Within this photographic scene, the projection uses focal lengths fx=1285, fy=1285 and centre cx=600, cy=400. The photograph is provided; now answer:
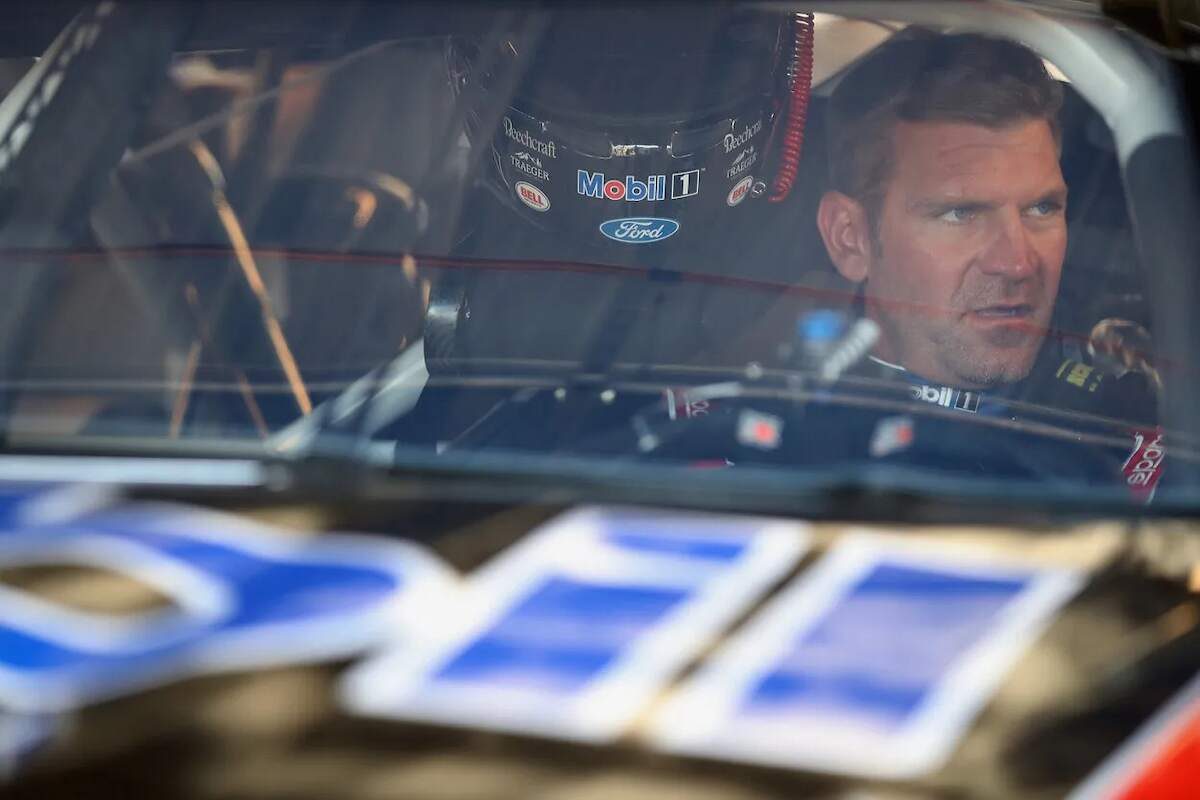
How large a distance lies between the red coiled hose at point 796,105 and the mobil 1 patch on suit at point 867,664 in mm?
525

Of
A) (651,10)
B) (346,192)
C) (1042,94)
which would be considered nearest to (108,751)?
(346,192)

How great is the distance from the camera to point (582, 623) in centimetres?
96

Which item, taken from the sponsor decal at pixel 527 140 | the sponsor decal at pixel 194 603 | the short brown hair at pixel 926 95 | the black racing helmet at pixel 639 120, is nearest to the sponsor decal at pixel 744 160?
the black racing helmet at pixel 639 120

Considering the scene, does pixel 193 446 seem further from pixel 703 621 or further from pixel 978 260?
pixel 978 260

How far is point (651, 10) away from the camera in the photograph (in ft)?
4.51

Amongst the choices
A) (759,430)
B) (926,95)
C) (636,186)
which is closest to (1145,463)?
(759,430)

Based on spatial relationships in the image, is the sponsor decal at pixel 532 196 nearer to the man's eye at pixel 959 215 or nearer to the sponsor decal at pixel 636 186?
the sponsor decal at pixel 636 186

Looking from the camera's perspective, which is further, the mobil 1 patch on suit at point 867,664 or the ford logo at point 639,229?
the ford logo at point 639,229

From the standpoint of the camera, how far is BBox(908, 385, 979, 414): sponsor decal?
123 cm

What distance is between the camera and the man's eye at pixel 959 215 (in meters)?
1.39

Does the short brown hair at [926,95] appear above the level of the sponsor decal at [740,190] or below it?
above

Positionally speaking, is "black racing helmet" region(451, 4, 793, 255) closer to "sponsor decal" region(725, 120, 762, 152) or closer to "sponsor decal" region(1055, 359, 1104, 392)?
"sponsor decal" region(725, 120, 762, 152)

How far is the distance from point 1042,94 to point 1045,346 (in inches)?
10.9

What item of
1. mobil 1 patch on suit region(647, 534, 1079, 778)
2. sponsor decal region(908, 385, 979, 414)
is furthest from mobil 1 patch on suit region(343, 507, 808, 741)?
sponsor decal region(908, 385, 979, 414)
